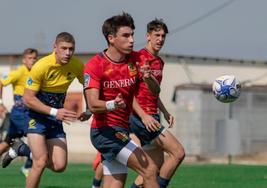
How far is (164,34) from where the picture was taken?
13938 mm

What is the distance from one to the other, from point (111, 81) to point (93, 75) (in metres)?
0.23

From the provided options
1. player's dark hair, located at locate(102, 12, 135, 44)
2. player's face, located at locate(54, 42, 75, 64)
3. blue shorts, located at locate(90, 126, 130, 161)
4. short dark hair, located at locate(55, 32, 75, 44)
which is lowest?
blue shorts, located at locate(90, 126, 130, 161)

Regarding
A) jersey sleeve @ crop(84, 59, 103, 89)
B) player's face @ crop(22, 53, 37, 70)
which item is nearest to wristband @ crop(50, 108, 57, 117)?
jersey sleeve @ crop(84, 59, 103, 89)

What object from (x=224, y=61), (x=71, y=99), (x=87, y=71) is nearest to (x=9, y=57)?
(x=71, y=99)

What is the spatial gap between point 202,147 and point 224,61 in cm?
1210

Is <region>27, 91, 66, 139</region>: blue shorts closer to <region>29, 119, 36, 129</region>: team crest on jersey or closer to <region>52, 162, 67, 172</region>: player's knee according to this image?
<region>29, 119, 36, 129</region>: team crest on jersey

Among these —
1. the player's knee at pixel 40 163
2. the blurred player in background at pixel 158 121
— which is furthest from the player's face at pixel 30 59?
the player's knee at pixel 40 163

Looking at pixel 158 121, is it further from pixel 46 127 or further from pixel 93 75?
pixel 93 75

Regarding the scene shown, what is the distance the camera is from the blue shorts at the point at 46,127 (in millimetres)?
13328

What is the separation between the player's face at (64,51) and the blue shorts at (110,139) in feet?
7.18

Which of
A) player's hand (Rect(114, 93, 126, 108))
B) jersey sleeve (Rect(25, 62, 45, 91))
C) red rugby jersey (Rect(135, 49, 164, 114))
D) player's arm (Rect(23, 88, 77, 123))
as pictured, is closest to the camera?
player's hand (Rect(114, 93, 126, 108))

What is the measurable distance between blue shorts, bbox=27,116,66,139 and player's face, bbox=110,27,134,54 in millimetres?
2826

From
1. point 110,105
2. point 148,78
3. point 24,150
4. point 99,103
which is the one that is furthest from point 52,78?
point 24,150

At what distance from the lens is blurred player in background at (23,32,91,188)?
1296cm
